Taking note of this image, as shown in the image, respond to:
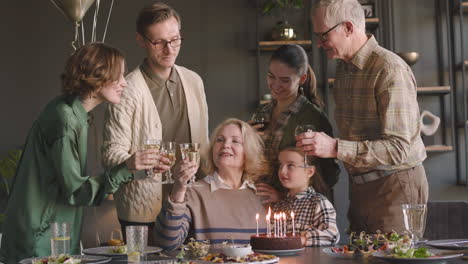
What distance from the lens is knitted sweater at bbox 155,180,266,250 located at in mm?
2572

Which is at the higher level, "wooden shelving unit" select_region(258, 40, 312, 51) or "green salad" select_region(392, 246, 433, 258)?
"wooden shelving unit" select_region(258, 40, 312, 51)

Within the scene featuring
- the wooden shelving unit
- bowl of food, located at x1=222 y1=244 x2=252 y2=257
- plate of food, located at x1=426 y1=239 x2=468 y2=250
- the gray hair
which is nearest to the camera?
bowl of food, located at x1=222 y1=244 x2=252 y2=257

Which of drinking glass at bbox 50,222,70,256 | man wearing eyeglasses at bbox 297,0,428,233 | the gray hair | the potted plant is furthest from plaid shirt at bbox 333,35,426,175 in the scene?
the potted plant

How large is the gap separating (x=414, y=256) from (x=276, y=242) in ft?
1.54

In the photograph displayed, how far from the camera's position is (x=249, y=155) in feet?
9.43

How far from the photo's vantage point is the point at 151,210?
2.88 metres

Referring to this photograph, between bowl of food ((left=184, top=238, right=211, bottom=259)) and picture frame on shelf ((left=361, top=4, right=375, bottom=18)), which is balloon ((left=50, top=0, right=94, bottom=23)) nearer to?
bowl of food ((left=184, top=238, right=211, bottom=259))

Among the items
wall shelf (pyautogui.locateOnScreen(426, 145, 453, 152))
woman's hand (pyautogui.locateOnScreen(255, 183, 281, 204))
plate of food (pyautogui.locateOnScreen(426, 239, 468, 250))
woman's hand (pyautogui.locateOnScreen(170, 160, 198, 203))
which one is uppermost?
wall shelf (pyautogui.locateOnScreen(426, 145, 453, 152))

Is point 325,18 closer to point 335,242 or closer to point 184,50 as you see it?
point 335,242

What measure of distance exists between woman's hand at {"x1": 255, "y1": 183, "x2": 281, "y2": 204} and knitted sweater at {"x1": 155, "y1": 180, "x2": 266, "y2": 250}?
0.08ft

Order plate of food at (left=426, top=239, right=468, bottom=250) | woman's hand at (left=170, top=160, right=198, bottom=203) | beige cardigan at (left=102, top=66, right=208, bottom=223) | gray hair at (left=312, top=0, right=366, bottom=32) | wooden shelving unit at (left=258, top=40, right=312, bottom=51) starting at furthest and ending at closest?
wooden shelving unit at (left=258, top=40, right=312, bottom=51)
beige cardigan at (left=102, top=66, right=208, bottom=223)
gray hair at (left=312, top=0, right=366, bottom=32)
woman's hand at (left=170, top=160, right=198, bottom=203)
plate of food at (left=426, top=239, right=468, bottom=250)

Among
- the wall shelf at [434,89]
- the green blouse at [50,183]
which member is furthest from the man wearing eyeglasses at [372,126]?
the wall shelf at [434,89]

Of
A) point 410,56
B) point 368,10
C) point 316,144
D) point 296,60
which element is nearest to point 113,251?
point 316,144

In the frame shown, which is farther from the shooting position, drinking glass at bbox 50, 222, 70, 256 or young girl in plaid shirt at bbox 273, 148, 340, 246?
young girl in plaid shirt at bbox 273, 148, 340, 246
